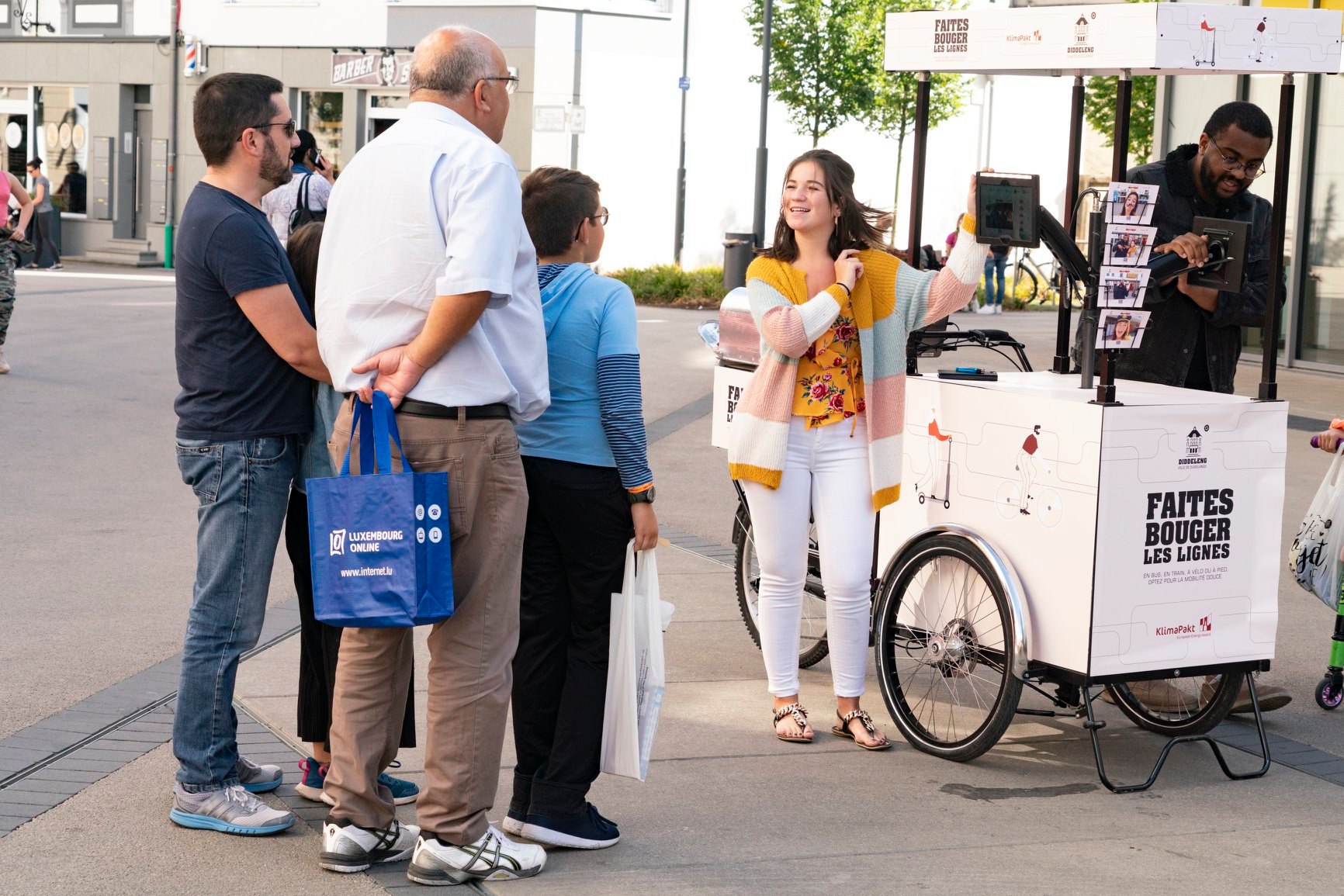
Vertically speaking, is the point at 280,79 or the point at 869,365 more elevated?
the point at 280,79

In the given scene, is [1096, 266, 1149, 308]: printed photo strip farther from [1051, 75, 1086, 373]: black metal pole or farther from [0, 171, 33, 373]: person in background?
[0, 171, 33, 373]: person in background

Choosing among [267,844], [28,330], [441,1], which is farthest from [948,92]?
[267,844]

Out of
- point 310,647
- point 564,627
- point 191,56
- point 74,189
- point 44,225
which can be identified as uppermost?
point 191,56

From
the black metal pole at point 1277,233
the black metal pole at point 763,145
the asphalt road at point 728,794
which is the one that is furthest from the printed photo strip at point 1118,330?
the black metal pole at point 763,145

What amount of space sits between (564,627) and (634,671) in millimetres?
216

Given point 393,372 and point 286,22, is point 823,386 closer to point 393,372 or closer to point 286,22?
point 393,372

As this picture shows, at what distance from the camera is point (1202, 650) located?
4.79 m

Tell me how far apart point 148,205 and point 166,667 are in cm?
2647

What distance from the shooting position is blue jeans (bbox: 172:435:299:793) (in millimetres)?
4031

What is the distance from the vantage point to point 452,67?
12.1 feet

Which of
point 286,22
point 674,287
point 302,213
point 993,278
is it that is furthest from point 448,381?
point 286,22

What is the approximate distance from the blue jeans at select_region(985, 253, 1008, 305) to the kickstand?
18600 mm

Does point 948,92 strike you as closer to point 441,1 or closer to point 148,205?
point 441,1

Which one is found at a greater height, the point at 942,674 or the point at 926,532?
the point at 926,532
